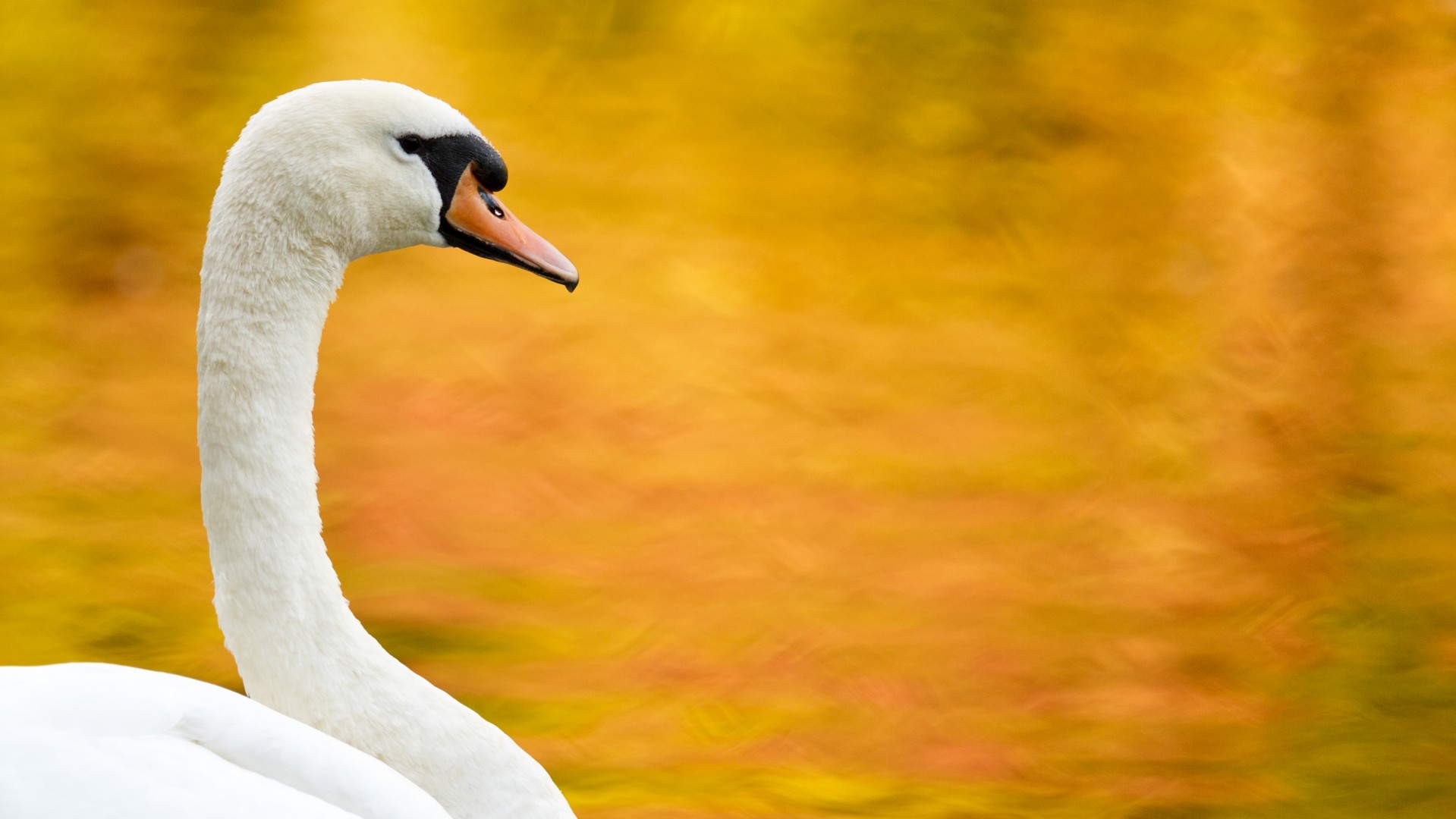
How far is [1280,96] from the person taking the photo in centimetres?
638

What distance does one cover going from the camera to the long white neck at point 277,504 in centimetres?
149

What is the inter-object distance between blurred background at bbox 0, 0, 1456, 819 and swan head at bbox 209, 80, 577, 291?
121 cm

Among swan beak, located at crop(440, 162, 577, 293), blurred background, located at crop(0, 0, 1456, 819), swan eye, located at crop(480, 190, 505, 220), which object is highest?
blurred background, located at crop(0, 0, 1456, 819)

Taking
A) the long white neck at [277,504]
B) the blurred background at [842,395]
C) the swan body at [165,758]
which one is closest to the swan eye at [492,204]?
the long white neck at [277,504]

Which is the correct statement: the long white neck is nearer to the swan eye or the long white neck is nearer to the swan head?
the swan head

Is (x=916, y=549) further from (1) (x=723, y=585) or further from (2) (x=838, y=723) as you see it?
(2) (x=838, y=723)

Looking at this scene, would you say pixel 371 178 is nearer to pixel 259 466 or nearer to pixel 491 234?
pixel 491 234

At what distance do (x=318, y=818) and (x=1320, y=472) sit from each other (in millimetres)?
3528

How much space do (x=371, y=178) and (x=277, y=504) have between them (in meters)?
0.32

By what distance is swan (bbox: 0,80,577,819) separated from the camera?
136cm

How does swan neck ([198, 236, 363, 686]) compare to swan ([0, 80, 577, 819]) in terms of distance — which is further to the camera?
swan neck ([198, 236, 363, 686])

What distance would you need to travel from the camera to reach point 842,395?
4.61m

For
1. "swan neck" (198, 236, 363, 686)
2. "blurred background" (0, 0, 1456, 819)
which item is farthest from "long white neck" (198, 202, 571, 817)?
"blurred background" (0, 0, 1456, 819)

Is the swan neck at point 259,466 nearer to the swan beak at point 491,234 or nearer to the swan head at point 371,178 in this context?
the swan head at point 371,178
